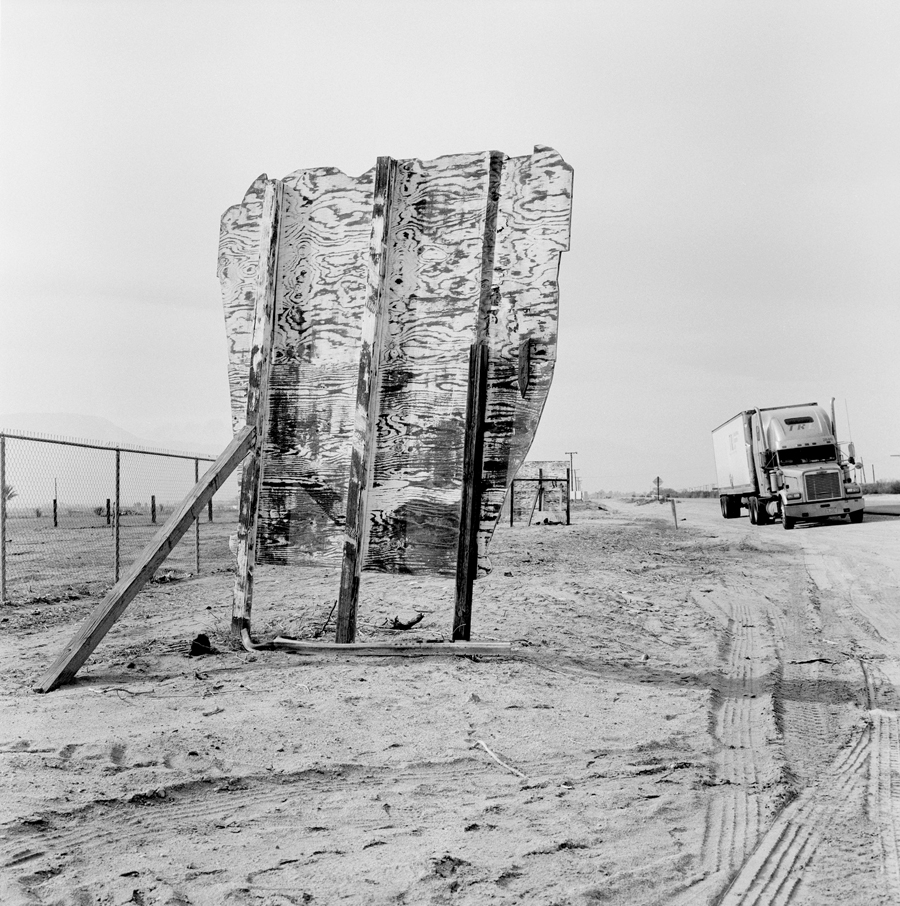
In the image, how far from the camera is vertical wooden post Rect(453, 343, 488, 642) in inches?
210

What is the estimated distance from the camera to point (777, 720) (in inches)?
177

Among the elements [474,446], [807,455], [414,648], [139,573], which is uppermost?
[807,455]

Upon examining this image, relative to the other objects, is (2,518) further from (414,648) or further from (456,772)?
(456,772)

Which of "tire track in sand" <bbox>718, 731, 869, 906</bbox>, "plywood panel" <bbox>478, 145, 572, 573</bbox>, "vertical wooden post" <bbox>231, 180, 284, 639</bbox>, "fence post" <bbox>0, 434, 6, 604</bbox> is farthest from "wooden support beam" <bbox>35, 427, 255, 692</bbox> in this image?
"fence post" <bbox>0, 434, 6, 604</bbox>

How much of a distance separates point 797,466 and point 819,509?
132 centimetres

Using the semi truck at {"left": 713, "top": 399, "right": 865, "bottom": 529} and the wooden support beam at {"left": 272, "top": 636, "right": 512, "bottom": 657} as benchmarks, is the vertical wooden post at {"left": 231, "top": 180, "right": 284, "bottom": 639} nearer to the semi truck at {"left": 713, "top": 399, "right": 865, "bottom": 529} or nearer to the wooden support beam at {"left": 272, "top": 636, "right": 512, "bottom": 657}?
the wooden support beam at {"left": 272, "top": 636, "right": 512, "bottom": 657}

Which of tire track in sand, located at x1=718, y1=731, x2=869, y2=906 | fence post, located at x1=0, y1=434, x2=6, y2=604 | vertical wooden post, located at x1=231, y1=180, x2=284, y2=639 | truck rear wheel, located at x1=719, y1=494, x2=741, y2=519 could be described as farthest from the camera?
truck rear wheel, located at x1=719, y1=494, x2=741, y2=519

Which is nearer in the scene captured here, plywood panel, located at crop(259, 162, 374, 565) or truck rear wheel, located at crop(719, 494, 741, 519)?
plywood panel, located at crop(259, 162, 374, 565)

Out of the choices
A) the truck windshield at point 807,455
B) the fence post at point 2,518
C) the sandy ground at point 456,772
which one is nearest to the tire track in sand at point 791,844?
the sandy ground at point 456,772

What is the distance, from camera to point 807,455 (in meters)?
22.4

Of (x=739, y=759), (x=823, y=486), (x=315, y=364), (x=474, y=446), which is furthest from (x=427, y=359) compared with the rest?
(x=823, y=486)

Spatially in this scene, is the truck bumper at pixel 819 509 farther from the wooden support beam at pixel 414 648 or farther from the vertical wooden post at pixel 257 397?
the vertical wooden post at pixel 257 397

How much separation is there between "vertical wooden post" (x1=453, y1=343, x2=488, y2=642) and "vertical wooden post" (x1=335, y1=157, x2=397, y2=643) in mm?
675

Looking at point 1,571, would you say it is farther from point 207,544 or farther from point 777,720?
point 207,544
